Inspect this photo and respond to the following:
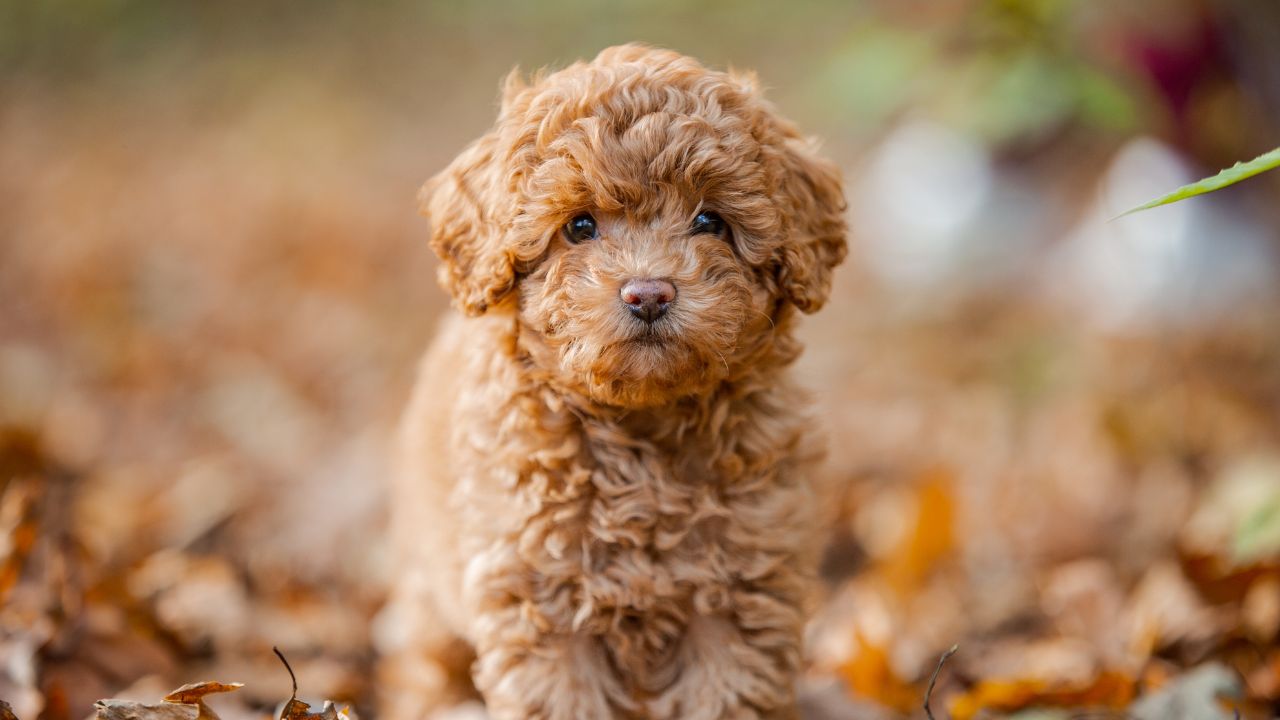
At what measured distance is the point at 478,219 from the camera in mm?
3082

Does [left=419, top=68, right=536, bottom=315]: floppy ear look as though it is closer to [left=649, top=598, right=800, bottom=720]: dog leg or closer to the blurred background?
the blurred background

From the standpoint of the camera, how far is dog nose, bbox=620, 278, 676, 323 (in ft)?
9.03

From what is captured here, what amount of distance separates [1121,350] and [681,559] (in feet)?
12.8

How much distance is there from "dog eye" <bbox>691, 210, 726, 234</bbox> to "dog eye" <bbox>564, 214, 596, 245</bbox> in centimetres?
27

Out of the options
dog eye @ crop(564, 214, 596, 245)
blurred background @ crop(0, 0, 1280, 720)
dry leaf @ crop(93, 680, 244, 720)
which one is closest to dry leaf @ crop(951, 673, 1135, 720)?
blurred background @ crop(0, 0, 1280, 720)

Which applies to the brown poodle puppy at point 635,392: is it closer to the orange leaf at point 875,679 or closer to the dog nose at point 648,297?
the dog nose at point 648,297

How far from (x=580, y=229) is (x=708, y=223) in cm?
34

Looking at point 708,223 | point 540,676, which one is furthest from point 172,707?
point 708,223

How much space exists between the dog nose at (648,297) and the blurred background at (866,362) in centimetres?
94

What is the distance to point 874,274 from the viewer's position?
24.2ft

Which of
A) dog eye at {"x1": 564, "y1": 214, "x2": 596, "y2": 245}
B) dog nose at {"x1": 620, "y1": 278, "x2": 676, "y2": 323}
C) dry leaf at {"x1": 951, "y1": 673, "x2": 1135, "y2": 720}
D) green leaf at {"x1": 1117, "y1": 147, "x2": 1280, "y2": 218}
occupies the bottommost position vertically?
dry leaf at {"x1": 951, "y1": 673, "x2": 1135, "y2": 720}

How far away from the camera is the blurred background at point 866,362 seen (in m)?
3.87

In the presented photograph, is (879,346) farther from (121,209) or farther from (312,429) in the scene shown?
(121,209)

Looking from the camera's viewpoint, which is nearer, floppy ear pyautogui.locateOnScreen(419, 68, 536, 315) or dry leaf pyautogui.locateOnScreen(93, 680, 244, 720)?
dry leaf pyautogui.locateOnScreen(93, 680, 244, 720)
